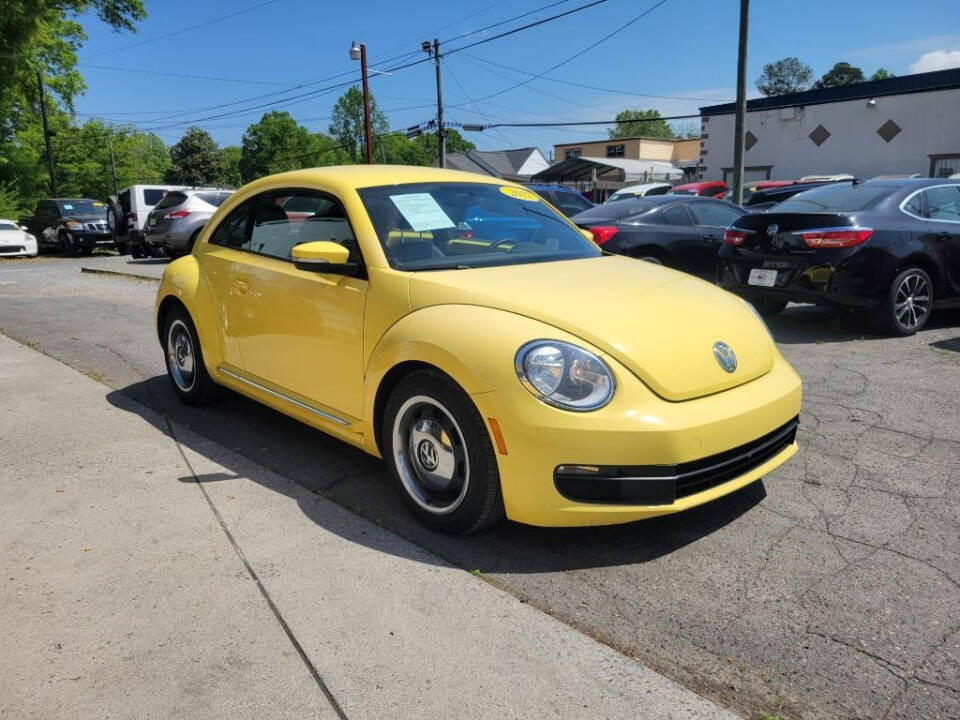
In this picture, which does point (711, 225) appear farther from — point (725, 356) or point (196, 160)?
point (196, 160)

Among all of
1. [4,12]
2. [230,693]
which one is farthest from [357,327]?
[4,12]

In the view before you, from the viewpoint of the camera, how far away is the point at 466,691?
2154mm

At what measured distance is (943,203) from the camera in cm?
688

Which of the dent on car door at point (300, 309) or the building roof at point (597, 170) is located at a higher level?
the building roof at point (597, 170)

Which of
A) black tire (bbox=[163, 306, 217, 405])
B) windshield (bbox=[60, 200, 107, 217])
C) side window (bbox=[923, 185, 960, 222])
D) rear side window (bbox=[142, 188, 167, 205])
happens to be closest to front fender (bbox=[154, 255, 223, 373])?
black tire (bbox=[163, 306, 217, 405])

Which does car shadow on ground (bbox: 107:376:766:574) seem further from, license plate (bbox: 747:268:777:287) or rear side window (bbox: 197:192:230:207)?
rear side window (bbox: 197:192:230:207)

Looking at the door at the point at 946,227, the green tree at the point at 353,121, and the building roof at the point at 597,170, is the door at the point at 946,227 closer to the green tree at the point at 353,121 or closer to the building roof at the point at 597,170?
the building roof at the point at 597,170

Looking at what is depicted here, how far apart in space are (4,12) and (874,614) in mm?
28866

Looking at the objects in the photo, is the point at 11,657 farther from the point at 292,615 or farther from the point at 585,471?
the point at 585,471

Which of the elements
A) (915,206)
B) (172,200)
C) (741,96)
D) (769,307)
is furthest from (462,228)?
(741,96)

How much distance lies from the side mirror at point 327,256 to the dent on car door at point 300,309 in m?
0.05

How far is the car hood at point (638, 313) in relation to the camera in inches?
111

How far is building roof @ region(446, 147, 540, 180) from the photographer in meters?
75.3

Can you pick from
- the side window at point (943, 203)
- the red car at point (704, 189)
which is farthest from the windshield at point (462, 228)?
the red car at point (704, 189)
